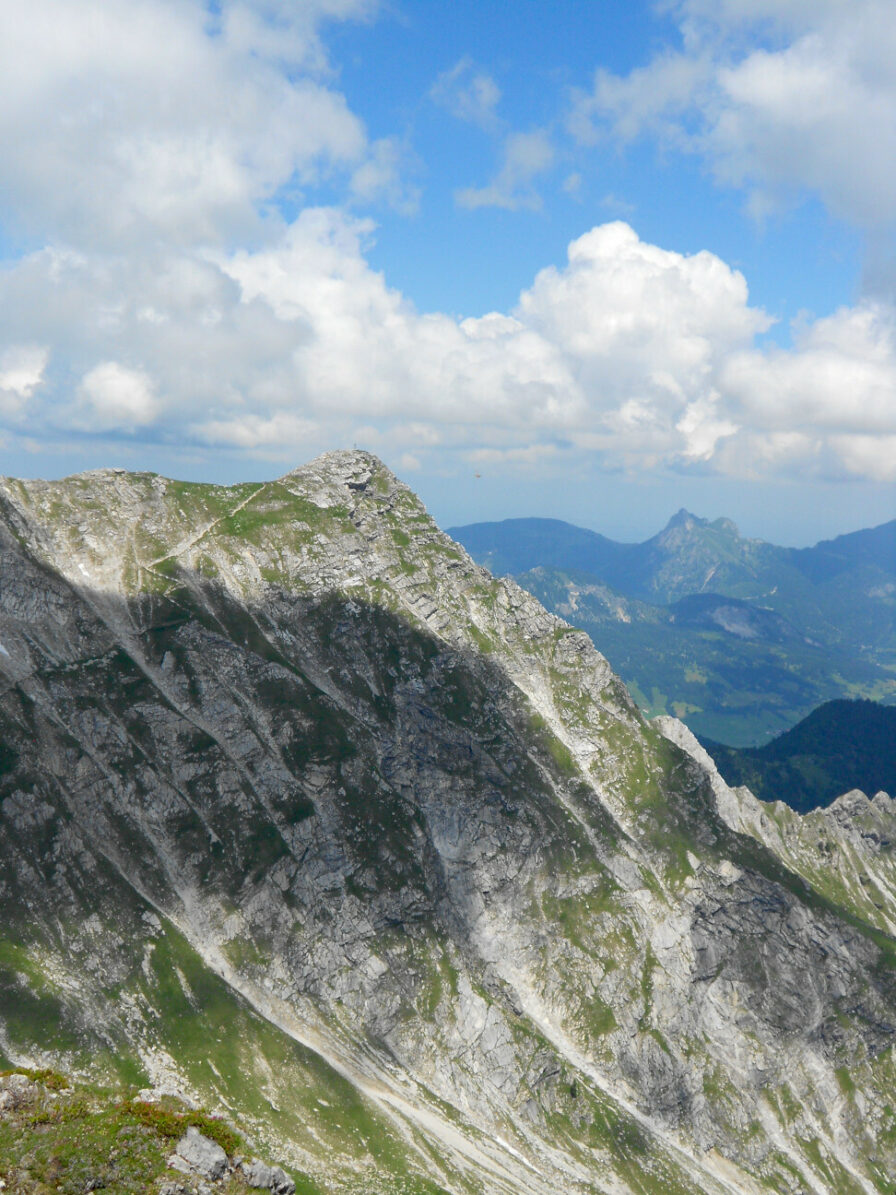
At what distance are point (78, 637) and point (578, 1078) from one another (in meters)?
167

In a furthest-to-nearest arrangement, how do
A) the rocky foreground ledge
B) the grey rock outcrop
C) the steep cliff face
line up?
the steep cliff face < the grey rock outcrop < the rocky foreground ledge

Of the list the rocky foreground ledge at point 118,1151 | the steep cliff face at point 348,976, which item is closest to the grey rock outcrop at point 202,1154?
the rocky foreground ledge at point 118,1151

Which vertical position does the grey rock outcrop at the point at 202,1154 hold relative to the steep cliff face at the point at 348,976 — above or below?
above

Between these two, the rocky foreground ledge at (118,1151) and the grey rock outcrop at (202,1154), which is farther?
the grey rock outcrop at (202,1154)

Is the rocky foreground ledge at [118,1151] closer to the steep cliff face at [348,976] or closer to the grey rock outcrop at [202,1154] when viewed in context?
the grey rock outcrop at [202,1154]

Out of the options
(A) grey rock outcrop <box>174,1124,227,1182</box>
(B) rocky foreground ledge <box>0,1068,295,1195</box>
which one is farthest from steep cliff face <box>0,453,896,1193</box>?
(A) grey rock outcrop <box>174,1124,227,1182</box>

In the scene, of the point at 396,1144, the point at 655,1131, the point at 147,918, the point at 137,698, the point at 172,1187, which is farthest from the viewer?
the point at 137,698

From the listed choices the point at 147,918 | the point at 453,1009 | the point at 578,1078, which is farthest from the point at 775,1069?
the point at 147,918

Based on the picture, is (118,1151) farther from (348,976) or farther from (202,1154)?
(348,976)

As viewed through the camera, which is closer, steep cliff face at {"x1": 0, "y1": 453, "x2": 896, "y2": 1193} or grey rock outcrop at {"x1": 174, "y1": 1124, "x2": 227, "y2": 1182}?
grey rock outcrop at {"x1": 174, "y1": 1124, "x2": 227, "y2": 1182}

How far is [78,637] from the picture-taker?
188 m

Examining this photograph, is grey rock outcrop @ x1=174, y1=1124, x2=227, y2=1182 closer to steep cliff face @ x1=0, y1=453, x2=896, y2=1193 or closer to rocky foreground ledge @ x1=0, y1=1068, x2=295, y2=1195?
rocky foreground ledge @ x1=0, y1=1068, x2=295, y2=1195

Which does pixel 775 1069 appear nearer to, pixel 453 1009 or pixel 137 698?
pixel 453 1009

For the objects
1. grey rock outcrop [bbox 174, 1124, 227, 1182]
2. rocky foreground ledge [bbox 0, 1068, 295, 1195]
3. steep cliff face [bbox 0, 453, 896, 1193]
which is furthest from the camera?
steep cliff face [bbox 0, 453, 896, 1193]
